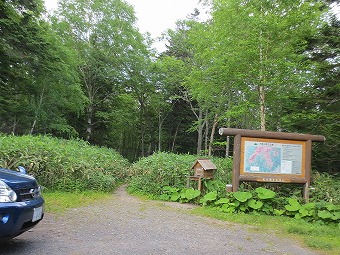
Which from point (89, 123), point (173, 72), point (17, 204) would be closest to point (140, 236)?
point (17, 204)

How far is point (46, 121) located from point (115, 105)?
776cm

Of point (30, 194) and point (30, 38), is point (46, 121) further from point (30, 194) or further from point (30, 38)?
point (30, 194)

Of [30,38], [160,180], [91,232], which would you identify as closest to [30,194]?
[91,232]

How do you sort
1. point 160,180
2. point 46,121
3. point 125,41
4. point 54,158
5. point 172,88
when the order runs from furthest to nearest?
1. point 172,88
2. point 125,41
3. point 46,121
4. point 160,180
5. point 54,158

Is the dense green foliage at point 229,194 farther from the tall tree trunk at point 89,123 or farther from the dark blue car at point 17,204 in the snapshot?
the tall tree trunk at point 89,123

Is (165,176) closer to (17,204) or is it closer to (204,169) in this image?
(204,169)

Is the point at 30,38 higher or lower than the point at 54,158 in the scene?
higher

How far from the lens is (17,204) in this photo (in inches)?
121

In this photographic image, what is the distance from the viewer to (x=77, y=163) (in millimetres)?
7977

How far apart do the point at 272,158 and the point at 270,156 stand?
74 millimetres

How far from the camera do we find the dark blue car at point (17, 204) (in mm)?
2926

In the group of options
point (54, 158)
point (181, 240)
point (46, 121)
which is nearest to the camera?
point (181, 240)

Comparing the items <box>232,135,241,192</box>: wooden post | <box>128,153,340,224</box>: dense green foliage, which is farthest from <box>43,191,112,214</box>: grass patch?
<box>232,135,241,192</box>: wooden post

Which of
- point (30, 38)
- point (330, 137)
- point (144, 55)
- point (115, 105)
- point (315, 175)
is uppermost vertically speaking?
point (144, 55)
